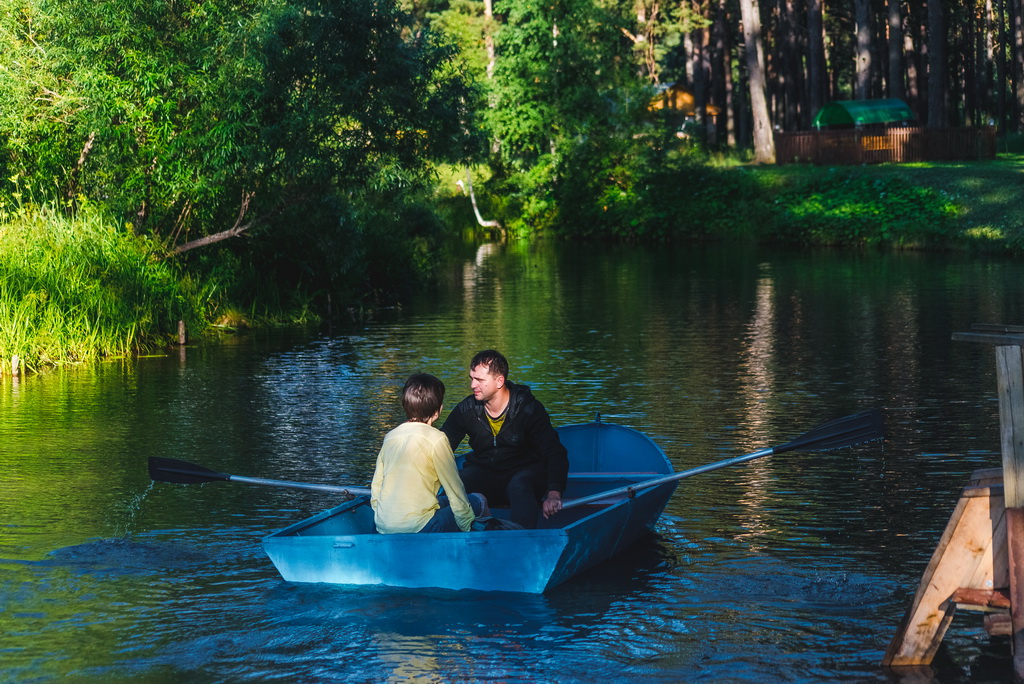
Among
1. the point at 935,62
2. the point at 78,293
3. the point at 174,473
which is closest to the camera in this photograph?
the point at 174,473

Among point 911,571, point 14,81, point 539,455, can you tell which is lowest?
point 911,571

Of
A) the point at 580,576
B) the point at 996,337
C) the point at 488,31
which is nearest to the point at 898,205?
the point at 488,31

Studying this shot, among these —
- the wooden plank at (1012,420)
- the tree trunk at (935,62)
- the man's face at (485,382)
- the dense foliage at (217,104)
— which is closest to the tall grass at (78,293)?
the dense foliage at (217,104)

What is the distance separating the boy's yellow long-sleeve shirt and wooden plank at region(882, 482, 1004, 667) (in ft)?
9.03

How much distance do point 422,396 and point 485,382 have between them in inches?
28.7

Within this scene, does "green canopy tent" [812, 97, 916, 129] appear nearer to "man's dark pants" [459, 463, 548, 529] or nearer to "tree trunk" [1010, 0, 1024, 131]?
"tree trunk" [1010, 0, 1024, 131]

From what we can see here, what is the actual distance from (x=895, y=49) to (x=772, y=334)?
104ft

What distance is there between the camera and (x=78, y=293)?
17.7 metres

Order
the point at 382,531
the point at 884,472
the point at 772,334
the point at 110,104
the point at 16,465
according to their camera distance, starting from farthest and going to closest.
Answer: the point at 772,334 < the point at 110,104 < the point at 16,465 < the point at 884,472 < the point at 382,531

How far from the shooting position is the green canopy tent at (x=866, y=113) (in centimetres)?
4722

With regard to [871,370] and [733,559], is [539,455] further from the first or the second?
[871,370]

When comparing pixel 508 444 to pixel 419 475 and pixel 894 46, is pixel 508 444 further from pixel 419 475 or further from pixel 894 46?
pixel 894 46

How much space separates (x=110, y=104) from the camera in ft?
60.6

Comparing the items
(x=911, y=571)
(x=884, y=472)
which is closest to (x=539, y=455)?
(x=911, y=571)
